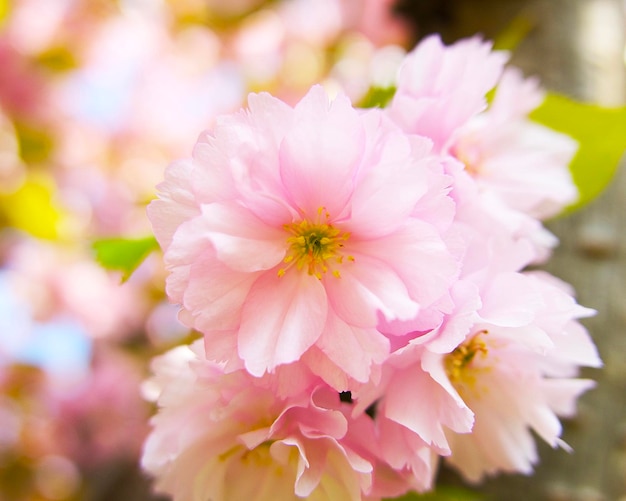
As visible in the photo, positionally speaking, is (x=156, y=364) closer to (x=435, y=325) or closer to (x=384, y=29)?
(x=435, y=325)

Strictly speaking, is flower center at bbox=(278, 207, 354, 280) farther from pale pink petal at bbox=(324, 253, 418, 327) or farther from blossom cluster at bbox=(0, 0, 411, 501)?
blossom cluster at bbox=(0, 0, 411, 501)

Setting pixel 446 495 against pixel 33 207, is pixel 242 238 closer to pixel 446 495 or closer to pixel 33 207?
pixel 446 495

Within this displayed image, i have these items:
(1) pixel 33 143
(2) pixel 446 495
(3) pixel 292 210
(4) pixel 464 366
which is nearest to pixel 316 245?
(3) pixel 292 210

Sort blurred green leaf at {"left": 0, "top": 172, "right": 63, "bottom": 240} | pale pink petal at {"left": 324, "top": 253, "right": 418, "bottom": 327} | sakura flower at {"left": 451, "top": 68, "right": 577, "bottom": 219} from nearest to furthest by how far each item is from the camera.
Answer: pale pink petal at {"left": 324, "top": 253, "right": 418, "bottom": 327}
sakura flower at {"left": 451, "top": 68, "right": 577, "bottom": 219}
blurred green leaf at {"left": 0, "top": 172, "right": 63, "bottom": 240}

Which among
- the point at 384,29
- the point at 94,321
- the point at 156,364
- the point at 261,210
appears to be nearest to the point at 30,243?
the point at 94,321

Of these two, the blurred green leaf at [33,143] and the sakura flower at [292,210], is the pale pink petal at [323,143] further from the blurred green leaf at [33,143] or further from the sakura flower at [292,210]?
the blurred green leaf at [33,143]

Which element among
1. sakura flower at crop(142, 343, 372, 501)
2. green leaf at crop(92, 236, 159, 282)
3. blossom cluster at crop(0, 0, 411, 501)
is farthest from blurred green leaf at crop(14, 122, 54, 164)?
sakura flower at crop(142, 343, 372, 501)

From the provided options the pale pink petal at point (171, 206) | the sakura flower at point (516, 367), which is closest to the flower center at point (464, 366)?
the sakura flower at point (516, 367)
